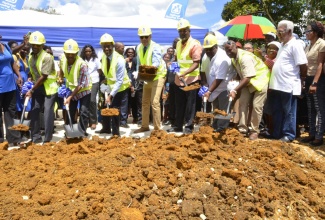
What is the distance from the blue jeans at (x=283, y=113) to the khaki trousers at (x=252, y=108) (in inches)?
9.6

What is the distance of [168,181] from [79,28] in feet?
26.4

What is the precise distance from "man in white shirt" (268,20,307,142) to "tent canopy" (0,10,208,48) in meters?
6.65

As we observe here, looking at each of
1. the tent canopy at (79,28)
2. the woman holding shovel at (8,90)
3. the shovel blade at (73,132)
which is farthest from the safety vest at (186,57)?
the tent canopy at (79,28)

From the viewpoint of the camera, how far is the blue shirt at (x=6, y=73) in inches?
210

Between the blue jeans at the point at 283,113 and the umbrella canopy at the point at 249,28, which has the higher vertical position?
the umbrella canopy at the point at 249,28

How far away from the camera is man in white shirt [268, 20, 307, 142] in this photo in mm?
4812

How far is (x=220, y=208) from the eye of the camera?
10.3ft

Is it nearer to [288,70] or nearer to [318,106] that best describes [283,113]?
[318,106]

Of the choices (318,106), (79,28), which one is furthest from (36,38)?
(79,28)

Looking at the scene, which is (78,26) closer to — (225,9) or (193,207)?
(193,207)

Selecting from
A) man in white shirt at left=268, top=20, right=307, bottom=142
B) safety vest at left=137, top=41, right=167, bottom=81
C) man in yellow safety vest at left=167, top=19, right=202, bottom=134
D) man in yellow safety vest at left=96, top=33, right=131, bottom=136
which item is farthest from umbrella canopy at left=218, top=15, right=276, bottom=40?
man in yellow safety vest at left=96, top=33, right=131, bottom=136

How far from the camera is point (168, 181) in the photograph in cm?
339

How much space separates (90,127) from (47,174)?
3463mm

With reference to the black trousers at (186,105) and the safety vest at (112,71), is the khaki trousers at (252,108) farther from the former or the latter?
the safety vest at (112,71)
